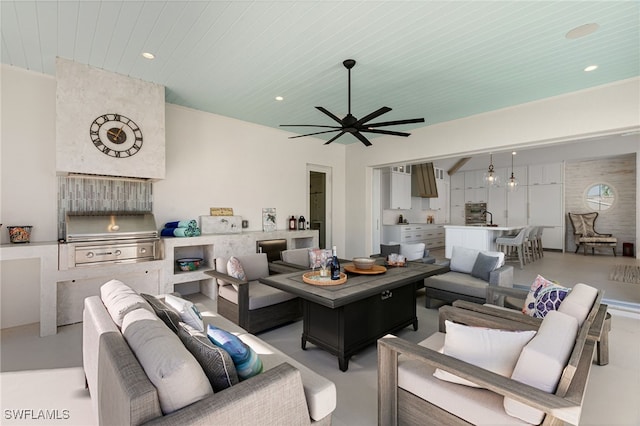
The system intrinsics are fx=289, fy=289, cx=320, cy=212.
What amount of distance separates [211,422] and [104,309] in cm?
119

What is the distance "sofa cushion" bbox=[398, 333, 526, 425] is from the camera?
129 centimetres

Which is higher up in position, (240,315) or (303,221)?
(303,221)

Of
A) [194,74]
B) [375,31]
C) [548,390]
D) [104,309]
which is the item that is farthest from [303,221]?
[548,390]

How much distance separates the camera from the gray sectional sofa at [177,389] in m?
0.98

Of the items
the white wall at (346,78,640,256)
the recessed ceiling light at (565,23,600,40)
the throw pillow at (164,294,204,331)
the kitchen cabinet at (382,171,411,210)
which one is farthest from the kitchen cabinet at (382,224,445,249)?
the throw pillow at (164,294,204,331)

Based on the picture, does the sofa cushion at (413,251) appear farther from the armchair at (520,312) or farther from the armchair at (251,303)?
the armchair at (251,303)

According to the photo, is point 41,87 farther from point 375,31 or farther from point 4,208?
point 375,31

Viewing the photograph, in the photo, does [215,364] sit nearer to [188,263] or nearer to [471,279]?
[188,263]

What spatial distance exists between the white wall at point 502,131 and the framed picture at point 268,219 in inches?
80.6

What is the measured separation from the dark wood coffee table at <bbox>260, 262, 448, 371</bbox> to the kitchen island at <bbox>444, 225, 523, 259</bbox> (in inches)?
154

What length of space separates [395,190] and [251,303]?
18.9 feet

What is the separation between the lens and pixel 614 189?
796 centimetres

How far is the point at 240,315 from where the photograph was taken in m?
2.97

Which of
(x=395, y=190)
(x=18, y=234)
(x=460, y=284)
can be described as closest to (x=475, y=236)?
(x=395, y=190)
